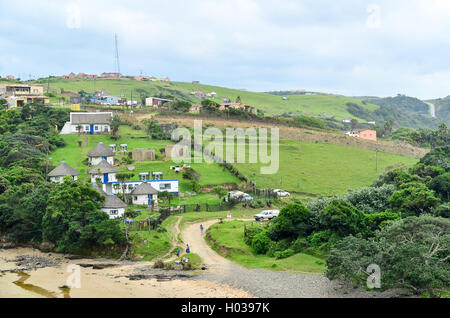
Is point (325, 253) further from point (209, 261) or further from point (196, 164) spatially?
point (196, 164)

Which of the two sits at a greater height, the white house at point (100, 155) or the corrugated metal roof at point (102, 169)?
the white house at point (100, 155)

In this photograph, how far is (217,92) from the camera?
6353 inches

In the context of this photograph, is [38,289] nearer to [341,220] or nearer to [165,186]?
[341,220]

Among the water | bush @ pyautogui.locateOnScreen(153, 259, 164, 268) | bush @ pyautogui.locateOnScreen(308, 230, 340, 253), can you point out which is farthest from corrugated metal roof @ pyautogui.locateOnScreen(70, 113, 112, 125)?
bush @ pyautogui.locateOnScreen(308, 230, 340, 253)

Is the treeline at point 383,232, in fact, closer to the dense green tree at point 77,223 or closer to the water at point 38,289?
the dense green tree at point 77,223

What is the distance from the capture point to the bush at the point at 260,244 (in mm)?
33844

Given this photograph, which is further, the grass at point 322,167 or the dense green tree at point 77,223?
the grass at point 322,167

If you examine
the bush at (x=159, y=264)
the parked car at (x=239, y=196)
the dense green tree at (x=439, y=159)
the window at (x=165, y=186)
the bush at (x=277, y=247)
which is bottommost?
the bush at (x=159, y=264)

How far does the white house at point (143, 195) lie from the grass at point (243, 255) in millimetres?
8398

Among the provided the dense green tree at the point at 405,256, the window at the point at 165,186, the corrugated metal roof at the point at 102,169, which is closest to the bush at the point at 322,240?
the dense green tree at the point at 405,256

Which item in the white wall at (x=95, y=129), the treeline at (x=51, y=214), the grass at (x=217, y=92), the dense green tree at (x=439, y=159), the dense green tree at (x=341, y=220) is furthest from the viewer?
the grass at (x=217, y=92)

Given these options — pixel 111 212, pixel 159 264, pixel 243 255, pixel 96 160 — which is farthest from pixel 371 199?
pixel 96 160

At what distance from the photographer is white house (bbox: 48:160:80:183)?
4834 centimetres

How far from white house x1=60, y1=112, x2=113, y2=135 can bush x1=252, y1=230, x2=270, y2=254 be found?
40.8 m
